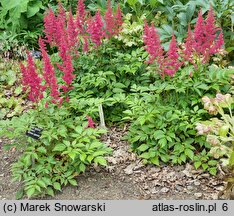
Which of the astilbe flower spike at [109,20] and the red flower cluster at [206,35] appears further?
the astilbe flower spike at [109,20]

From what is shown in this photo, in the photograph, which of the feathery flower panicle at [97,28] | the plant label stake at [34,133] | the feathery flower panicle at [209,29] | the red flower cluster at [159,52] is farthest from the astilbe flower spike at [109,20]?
the plant label stake at [34,133]

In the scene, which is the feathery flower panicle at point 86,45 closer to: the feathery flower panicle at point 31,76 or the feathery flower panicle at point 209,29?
the feathery flower panicle at point 31,76

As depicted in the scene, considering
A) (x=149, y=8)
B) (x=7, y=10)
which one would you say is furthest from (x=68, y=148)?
(x=7, y=10)

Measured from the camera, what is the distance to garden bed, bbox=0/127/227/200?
3.97 meters

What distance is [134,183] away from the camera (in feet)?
13.5

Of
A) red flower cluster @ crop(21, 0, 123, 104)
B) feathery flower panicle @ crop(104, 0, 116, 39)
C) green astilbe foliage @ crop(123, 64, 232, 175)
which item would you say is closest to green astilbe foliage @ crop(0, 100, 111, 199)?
red flower cluster @ crop(21, 0, 123, 104)

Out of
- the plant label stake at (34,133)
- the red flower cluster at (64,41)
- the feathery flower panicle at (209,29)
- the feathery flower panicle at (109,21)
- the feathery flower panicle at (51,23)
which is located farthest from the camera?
the feathery flower panicle at (109,21)

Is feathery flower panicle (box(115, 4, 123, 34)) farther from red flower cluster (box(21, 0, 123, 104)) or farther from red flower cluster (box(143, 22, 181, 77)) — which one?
red flower cluster (box(143, 22, 181, 77))

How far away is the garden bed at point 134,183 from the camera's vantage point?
3973 mm

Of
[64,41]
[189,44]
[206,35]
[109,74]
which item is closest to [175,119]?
[189,44]

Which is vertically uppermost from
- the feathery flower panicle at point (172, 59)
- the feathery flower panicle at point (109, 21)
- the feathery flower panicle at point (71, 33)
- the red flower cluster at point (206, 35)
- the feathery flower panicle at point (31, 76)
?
the feathery flower panicle at point (109, 21)

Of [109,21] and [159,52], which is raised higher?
[109,21]

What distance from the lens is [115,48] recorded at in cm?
520

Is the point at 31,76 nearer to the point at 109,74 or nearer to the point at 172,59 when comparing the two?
the point at 109,74
